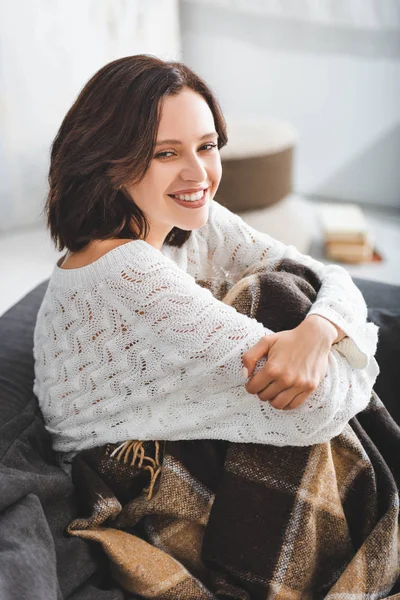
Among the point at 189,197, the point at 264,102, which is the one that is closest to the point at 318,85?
the point at 264,102

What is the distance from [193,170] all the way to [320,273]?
34 centimetres

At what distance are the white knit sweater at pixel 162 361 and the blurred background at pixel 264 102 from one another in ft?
4.94

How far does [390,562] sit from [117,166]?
0.74m

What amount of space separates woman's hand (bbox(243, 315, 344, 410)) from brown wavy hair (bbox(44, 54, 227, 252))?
343mm

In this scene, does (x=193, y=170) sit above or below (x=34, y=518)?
above

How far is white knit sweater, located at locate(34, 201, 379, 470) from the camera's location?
1.08m

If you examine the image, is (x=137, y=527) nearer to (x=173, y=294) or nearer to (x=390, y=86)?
(x=173, y=294)

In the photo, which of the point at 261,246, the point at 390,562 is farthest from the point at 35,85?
the point at 390,562

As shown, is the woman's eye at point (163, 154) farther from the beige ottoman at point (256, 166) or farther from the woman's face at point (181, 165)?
the beige ottoman at point (256, 166)

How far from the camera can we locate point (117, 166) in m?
1.14

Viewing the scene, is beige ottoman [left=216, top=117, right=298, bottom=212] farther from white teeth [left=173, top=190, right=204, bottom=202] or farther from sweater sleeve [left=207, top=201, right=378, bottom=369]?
white teeth [left=173, top=190, right=204, bottom=202]

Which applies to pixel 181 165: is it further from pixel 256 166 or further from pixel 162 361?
pixel 256 166

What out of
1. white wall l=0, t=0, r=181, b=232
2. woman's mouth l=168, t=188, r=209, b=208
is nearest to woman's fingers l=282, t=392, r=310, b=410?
woman's mouth l=168, t=188, r=209, b=208

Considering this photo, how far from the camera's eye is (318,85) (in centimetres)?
343
